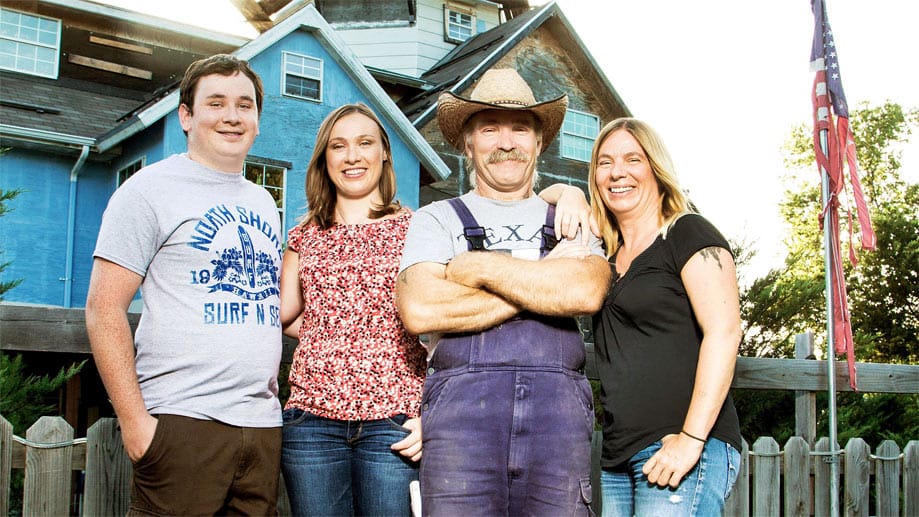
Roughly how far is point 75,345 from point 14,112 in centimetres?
1266

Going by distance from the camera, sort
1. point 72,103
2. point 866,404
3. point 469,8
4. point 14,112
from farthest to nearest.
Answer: point 469,8
point 72,103
point 14,112
point 866,404

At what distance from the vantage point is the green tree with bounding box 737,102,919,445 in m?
8.26

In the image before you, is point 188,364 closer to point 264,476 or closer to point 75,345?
point 264,476

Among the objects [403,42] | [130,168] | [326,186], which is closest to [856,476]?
[326,186]

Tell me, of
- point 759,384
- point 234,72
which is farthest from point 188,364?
point 759,384

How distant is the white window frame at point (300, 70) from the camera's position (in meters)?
14.3

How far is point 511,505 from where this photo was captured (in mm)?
2572

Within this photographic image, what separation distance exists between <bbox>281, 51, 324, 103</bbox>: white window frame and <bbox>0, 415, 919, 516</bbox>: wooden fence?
10432mm

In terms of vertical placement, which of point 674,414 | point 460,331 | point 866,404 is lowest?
point 866,404

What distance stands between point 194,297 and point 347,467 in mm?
819

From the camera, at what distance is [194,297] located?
8.56 feet

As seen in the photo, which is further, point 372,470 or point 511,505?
point 372,470

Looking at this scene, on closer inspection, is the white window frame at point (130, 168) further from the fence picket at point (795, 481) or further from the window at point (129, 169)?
the fence picket at point (795, 481)

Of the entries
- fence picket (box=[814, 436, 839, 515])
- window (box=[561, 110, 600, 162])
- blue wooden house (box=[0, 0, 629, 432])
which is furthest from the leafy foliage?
window (box=[561, 110, 600, 162])
